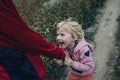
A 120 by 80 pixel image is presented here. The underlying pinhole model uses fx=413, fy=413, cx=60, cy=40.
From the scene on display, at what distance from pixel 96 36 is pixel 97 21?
38.1 inches

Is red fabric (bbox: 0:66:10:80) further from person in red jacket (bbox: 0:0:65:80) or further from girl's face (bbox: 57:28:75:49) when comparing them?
girl's face (bbox: 57:28:75:49)

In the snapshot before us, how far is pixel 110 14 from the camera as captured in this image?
9617mm

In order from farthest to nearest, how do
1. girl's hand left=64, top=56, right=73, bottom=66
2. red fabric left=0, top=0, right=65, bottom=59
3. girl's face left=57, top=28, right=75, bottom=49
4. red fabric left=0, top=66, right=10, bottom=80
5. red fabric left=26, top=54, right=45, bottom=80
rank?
girl's face left=57, top=28, right=75, bottom=49, girl's hand left=64, top=56, right=73, bottom=66, red fabric left=26, top=54, right=45, bottom=80, red fabric left=0, top=66, right=10, bottom=80, red fabric left=0, top=0, right=65, bottom=59

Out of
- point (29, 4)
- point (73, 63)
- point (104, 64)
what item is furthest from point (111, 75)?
point (29, 4)

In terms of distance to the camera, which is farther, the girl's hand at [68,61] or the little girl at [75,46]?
the little girl at [75,46]

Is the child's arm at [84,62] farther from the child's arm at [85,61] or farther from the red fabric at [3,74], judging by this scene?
the red fabric at [3,74]

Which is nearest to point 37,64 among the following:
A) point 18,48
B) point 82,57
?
point 18,48

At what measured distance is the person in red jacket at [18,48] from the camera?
11.1 feet

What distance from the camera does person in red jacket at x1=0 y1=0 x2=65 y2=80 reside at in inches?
134

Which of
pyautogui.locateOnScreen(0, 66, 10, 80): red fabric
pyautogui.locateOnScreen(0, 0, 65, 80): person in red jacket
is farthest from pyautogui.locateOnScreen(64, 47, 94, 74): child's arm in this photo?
pyautogui.locateOnScreen(0, 66, 10, 80): red fabric

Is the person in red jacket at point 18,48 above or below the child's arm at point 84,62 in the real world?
above

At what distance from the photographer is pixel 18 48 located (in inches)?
141

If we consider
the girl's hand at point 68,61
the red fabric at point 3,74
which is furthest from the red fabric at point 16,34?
the girl's hand at point 68,61

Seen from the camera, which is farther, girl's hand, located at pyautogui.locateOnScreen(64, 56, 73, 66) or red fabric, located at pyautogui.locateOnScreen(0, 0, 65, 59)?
girl's hand, located at pyautogui.locateOnScreen(64, 56, 73, 66)
